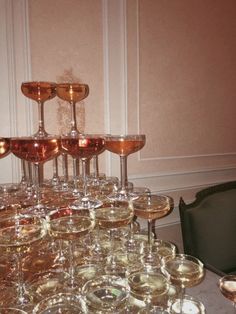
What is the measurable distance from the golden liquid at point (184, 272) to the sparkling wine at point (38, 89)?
0.74 metres

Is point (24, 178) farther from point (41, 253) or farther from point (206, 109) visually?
point (206, 109)

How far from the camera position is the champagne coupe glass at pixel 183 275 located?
0.69 meters

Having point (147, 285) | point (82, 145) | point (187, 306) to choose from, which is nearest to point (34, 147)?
point (82, 145)

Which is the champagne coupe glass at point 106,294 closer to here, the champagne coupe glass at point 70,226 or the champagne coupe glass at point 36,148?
the champagne coupe glass at point 70,226

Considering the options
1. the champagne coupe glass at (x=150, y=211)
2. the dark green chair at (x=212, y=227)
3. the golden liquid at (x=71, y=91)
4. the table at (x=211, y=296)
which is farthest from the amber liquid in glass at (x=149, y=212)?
the dark green chair at (x=212, y=227)

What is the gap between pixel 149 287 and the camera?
670 millimetres

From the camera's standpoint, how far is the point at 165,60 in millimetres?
1981

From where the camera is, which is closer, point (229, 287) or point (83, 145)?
point (229, 287)

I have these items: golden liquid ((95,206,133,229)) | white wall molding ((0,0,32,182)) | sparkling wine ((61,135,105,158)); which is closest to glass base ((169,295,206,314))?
golden liquid ((95,206,133,229))

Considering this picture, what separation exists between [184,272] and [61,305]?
0.31m

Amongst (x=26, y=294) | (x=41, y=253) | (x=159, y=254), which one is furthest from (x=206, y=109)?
(x=26, y=294)

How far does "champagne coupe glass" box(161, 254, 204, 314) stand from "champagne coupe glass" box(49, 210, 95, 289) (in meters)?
0.22

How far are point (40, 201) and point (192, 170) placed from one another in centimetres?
151

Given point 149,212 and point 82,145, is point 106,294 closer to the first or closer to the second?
point 149,212
